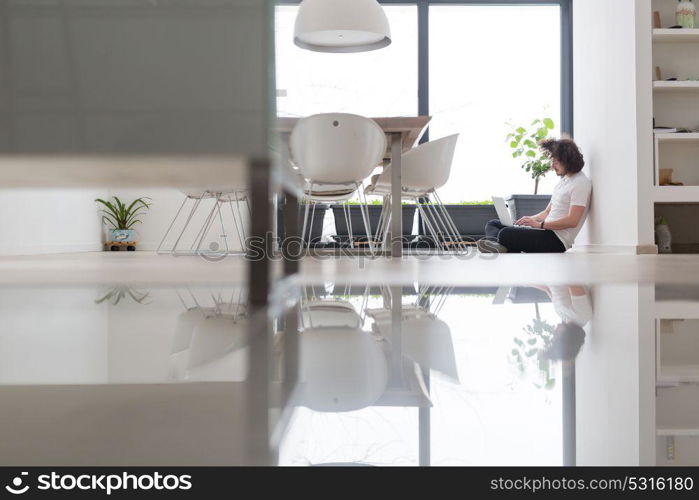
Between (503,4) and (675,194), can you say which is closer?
(675,194)

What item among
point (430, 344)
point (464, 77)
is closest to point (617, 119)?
point (464, 77)

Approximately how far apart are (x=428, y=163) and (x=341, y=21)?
2.71 ft

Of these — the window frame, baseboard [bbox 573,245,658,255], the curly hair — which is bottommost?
baseboard [bbox 573,245,658,255]

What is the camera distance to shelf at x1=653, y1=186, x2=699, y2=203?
3686 mm

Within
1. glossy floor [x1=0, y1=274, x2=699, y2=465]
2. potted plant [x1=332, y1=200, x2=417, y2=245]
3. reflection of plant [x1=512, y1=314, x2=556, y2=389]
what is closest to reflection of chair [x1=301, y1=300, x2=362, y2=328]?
glossy floor [x1=0, y1=274, x2=699, y2=465]

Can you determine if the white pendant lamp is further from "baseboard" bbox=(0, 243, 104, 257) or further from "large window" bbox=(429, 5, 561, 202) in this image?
"large window" bbox=(429, 5, 561, 202)

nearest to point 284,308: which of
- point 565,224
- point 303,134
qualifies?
point 303,134

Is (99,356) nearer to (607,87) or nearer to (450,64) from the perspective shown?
(607,87)

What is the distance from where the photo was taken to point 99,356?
0.51 meters

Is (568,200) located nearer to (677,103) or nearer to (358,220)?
(677,103)

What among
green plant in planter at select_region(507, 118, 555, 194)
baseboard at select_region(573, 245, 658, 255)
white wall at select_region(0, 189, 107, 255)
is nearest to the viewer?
baseboard at select_region(573, 245, 658, 255)

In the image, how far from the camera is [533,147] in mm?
5375

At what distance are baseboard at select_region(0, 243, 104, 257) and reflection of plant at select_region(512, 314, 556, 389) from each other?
362 cm

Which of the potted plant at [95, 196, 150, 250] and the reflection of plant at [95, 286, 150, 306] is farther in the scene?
the potted plant at [95, 196, 150, 250]
